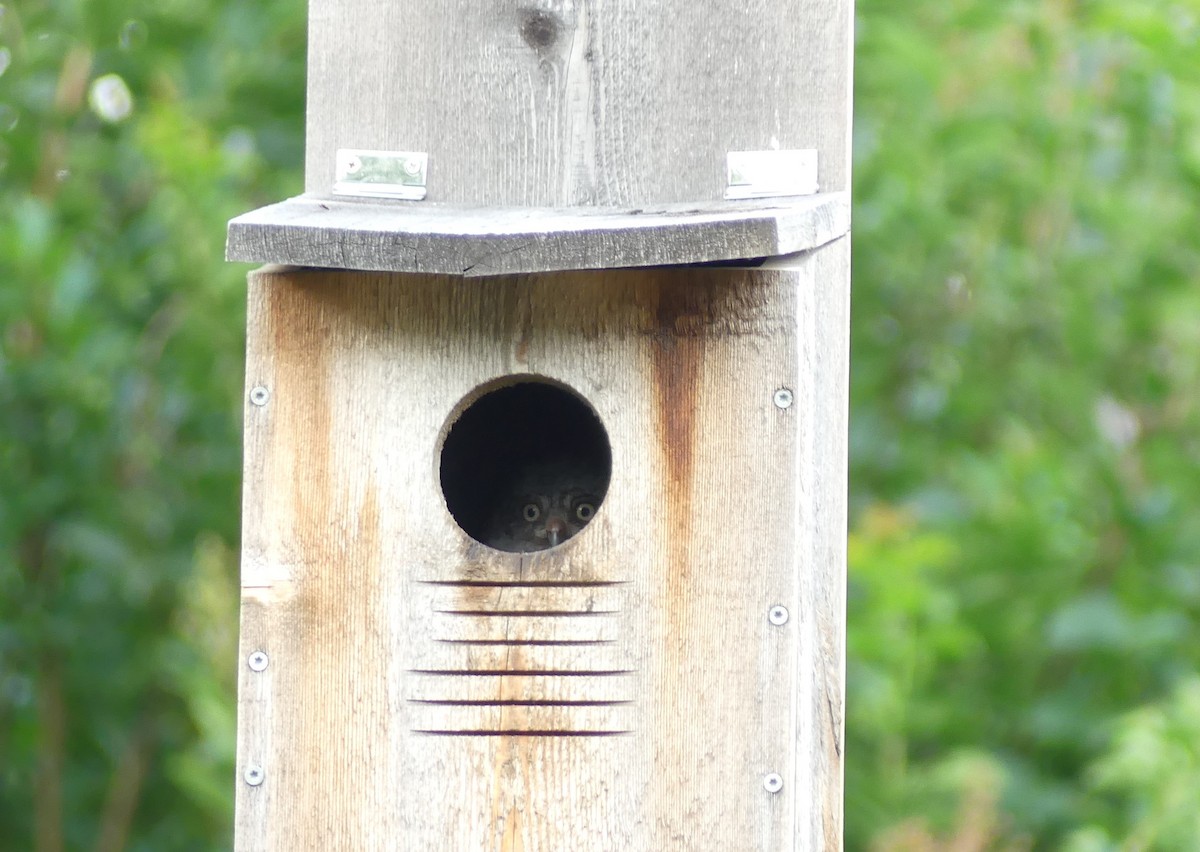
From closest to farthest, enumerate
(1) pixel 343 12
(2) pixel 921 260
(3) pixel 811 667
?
(3) pixel 811 667 < (1) pixel 343 12 < (2) pixel 921 260

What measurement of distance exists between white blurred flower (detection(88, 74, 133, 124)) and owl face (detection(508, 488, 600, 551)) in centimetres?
165

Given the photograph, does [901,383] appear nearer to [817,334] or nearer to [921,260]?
[921,260]

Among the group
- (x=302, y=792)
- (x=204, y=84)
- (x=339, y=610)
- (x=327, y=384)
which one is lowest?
(x=302, y=792)

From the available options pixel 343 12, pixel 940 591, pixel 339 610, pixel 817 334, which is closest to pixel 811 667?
pixel 817 334

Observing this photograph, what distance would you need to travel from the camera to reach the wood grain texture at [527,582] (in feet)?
A: 5.90

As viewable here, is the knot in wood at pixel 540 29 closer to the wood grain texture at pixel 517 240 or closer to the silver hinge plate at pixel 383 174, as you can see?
the silver hinge plate at pixel 383 174

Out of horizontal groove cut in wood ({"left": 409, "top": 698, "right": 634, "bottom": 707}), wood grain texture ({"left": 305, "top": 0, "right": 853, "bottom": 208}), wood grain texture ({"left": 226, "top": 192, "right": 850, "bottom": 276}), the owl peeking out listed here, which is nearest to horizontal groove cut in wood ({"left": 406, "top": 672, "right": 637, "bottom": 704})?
horizontal groove cut in wood ({"left": 409, "top": 698, "right": 634, "bottom": 707})

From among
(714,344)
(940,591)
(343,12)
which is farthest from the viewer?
(940,591)

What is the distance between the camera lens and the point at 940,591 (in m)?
3.52

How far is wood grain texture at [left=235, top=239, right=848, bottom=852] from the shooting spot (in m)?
1.80

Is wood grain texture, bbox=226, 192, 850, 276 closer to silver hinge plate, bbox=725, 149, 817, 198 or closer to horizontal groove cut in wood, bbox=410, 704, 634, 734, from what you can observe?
silver hinge plate, bbox=725, 149, 817, 198

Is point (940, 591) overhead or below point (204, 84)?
below

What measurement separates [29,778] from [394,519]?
7.72 ft

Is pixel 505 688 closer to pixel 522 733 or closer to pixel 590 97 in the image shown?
pixel 522 733
